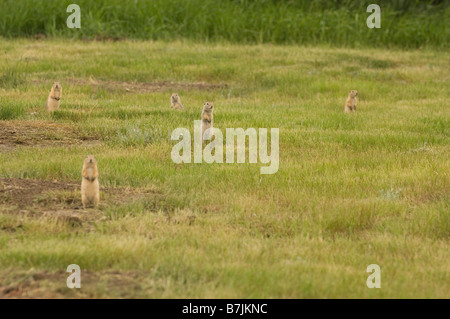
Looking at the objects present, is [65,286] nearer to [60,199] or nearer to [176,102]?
[60,199]

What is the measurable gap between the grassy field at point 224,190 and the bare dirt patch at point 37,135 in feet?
0.10

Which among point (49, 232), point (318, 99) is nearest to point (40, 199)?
point (49, 232)

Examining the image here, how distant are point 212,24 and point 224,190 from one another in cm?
1345

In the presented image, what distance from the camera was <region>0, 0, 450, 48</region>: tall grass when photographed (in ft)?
70.7

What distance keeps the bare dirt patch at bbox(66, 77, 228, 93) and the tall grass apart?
14.9 ft

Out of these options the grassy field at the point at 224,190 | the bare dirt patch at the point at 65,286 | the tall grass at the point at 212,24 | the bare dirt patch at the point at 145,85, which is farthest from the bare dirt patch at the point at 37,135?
the tall grass at the point at 212,24

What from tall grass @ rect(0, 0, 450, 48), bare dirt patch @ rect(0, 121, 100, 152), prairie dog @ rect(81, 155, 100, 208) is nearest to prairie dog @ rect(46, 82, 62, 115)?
bare dirt patch @ rect(0, 121, 100, 152)

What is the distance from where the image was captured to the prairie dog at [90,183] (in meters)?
7.97

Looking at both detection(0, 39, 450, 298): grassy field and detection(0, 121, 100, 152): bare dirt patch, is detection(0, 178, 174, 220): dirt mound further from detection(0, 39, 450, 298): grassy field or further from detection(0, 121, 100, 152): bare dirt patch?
detection(0, 121, 100, 152): bare dirt patch

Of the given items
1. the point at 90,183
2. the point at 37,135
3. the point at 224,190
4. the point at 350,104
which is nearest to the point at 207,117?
the point at 224,190

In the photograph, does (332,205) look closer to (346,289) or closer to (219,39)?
(346,289)

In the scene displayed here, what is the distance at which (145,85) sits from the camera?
17.1 meters

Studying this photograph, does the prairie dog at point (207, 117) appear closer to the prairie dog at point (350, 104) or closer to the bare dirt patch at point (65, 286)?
the prairie dog at point (350, 104)

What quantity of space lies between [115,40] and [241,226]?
14.0 meters
